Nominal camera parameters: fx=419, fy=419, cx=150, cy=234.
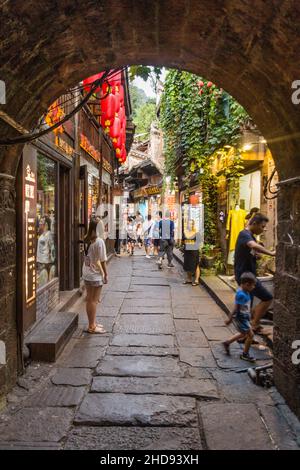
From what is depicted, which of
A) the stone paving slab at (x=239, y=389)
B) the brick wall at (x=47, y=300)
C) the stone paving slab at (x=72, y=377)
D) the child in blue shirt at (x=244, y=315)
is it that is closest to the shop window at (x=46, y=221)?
the brick wall at (x=47, y=300)

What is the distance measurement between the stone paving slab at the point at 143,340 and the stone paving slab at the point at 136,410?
1834 millimetres

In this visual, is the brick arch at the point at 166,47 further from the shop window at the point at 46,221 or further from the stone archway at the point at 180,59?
the shop window at the point at 46,221

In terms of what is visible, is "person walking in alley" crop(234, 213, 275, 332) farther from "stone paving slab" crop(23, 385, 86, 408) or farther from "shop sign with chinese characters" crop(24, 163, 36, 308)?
"shop sign with chinese characters" crop(24, 163, 36, 308)

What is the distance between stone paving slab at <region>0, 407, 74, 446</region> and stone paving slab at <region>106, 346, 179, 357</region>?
1.83 m

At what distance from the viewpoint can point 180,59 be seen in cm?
473

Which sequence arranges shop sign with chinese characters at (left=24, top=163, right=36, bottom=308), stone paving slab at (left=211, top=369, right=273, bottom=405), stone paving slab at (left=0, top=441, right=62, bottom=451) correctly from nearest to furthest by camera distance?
stone paving slab at (left=0, top=441, right=62, bottom=451), stone paving slab at (left=211, top=369, right=273, bottom=405), shop sign with chinese characters at (left=24, top=163, right=36, bottom=308)

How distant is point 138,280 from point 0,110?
9.06 metres

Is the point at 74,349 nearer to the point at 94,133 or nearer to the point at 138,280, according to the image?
the point at 138,280

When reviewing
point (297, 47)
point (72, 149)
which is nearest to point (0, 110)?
point (297, 47)

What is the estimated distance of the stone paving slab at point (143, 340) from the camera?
6395 millimetres

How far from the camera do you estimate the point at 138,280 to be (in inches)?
492

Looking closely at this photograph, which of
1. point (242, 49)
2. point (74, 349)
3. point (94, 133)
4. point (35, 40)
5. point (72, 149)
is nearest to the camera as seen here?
point (35, 40)

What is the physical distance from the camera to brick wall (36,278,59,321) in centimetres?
675

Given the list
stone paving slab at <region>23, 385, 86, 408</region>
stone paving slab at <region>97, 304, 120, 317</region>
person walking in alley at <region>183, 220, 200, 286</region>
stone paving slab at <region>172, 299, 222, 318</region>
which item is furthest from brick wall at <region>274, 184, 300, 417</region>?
person walking in alley at <region>183, 220, 200, 286</region>
